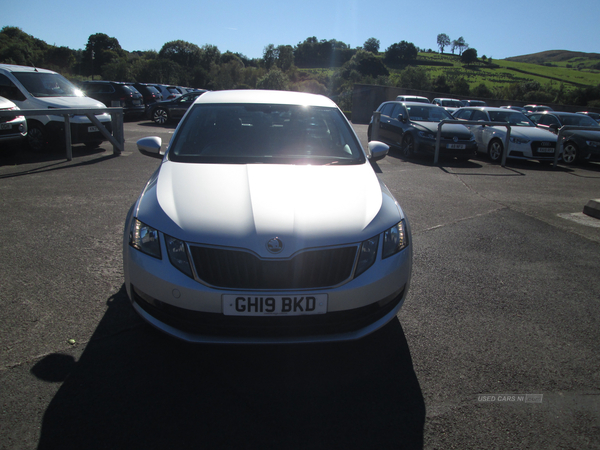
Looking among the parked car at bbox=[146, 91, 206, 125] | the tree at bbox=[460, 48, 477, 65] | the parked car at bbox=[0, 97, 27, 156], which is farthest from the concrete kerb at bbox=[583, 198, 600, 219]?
the tree at bbox=[460, 48, 477, 65]

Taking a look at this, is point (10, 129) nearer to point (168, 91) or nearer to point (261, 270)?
point (261, 270)

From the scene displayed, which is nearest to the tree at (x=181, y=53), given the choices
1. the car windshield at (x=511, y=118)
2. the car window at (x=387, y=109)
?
the car window at (x=387, y=109)

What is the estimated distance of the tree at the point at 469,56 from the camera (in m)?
118

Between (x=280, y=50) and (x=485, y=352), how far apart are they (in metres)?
111

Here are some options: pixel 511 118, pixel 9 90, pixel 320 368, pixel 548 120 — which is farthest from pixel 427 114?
pixel 320 368

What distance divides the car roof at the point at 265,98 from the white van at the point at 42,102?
761 cm

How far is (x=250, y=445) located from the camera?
2.09 metres

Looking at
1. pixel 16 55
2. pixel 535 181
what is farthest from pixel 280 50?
pixel 535 181

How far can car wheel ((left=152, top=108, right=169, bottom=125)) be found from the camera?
64.7 feet

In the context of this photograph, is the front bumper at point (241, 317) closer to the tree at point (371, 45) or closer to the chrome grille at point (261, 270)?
the chrome grille at point (261, 270)

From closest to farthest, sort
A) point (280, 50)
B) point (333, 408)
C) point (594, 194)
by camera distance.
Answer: point (333, 408), point (594, 194), point (280, 50)

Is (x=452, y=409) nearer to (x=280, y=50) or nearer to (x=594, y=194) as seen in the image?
(x=594, y=194)

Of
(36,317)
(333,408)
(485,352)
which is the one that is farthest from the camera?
(36,317)

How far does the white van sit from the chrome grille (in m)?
9.81
